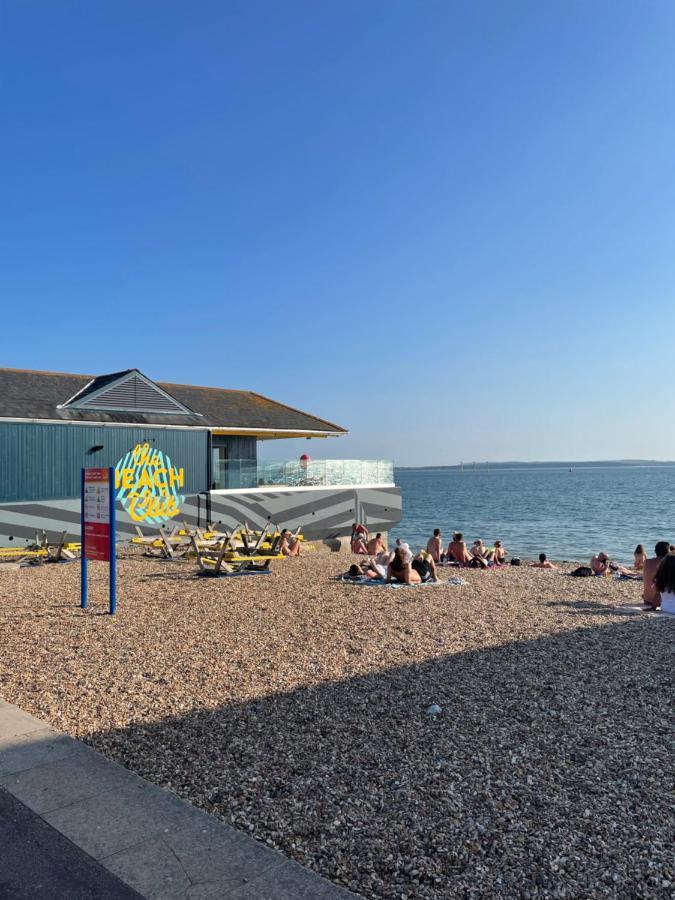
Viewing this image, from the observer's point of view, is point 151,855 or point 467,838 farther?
point 467,838

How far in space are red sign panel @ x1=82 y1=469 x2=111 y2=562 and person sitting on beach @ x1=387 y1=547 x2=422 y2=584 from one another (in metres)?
5.61

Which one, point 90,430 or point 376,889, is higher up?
point 90,430

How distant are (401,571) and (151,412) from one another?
1385cm

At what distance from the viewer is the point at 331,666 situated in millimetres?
7016

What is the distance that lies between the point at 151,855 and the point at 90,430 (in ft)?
63.8

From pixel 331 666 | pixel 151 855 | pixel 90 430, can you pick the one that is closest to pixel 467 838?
pixel 151 855

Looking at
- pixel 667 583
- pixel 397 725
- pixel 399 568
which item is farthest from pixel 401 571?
pixel 397 725

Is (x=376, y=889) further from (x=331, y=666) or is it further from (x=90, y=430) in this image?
(x=90, y=430)

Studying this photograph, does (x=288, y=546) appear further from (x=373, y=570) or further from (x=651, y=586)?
(x=651, y=586)

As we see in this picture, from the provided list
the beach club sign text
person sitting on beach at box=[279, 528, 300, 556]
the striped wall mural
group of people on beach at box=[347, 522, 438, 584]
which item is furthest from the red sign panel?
the beach club sign text

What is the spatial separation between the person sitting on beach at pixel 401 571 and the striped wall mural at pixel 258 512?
10.7m

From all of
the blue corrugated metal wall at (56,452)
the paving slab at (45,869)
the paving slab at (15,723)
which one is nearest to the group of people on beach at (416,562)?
the paving slab at (15,723)

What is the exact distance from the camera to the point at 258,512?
25922 millimetres

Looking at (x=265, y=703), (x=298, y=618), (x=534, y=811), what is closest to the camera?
(x=534, y=811)
